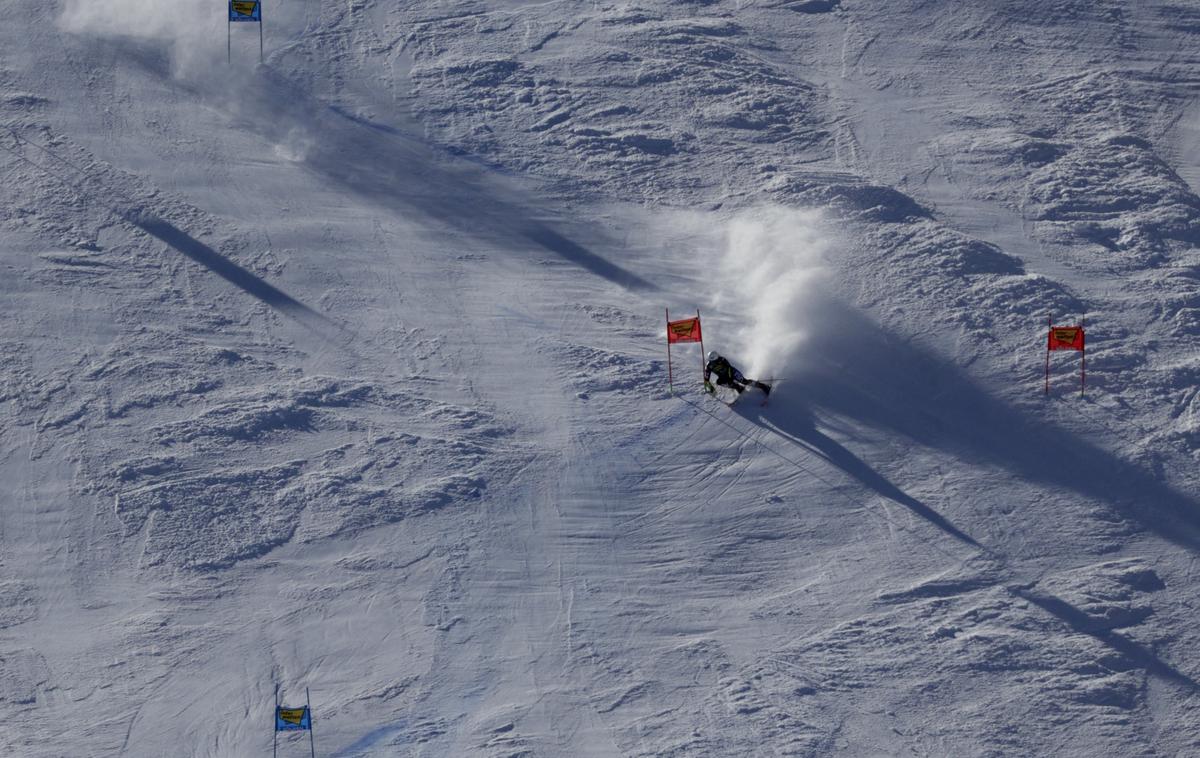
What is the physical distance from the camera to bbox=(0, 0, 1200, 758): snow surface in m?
18.4

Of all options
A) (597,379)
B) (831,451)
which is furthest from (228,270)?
(831,451)

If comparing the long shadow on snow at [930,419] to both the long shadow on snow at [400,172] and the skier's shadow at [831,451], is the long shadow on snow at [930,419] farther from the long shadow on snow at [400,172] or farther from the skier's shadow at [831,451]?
the long shadow on snow at [400,172]

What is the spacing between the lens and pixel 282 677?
18656mm

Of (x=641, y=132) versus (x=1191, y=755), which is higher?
(x=641, y=132)

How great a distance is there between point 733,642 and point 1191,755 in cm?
465

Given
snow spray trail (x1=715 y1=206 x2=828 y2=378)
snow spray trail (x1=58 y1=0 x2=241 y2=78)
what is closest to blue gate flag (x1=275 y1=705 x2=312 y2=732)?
snow spray trail (x1=715 y1=206 x2=828 y2=378)

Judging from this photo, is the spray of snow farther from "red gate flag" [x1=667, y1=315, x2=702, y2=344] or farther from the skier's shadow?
the skier's shadow

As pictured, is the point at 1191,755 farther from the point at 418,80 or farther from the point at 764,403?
the point at 418,80

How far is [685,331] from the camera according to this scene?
2077 centimetres

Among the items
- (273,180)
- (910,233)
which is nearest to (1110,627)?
(910,233)

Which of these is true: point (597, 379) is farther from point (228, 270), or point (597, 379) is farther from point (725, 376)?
point (228, 270)

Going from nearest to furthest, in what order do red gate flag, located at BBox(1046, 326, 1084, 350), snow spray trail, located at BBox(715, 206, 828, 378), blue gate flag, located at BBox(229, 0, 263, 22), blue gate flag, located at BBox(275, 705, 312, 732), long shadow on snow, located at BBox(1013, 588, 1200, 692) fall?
blue gate flag, located at BBox(275, 705, 312, 732) → long shadow on snow, located at BBox(1013, 588, 1200, 692) → red gate flag, located at BBox(1046, 326, 1084, 350) → snow spray trail, located at BBox(715, 206, 828, 378) → blue gate flag, located at BBox(229, 0, 263, 22)

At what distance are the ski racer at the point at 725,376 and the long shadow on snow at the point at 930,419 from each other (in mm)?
330

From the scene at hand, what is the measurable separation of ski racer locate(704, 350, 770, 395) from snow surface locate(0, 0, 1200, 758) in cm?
25
